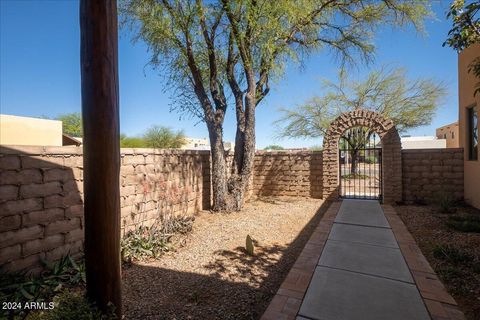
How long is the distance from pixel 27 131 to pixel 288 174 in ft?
47.7

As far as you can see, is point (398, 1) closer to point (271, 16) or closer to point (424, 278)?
point (271, 16)

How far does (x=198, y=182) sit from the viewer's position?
738cm

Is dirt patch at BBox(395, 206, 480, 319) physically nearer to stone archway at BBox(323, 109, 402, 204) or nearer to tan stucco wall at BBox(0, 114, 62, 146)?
stone archway at BBox(323, 109, 402, 204)

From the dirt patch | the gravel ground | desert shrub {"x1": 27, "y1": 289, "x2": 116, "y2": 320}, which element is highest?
desert shrub {"x1": 27, "y1": 289, "x2": 116, "y2": 320}

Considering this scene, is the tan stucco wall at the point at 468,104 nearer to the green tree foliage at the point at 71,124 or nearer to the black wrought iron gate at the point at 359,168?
the black wrought iron gate at the point at 359,168

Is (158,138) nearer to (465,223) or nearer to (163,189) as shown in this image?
(163,189)

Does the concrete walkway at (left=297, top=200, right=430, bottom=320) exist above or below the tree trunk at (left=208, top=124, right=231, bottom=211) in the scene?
below

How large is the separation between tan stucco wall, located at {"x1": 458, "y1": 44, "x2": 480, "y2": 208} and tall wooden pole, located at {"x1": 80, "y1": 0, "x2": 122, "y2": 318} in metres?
8.39

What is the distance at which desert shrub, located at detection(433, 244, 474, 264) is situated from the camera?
3.78 m

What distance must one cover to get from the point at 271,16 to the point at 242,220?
5.42m

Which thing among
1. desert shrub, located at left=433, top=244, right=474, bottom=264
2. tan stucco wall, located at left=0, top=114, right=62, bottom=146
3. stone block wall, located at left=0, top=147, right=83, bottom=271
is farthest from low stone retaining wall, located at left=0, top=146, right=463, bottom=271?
tan stucco wall, located at left=0, top=114, right=62, bottom=146

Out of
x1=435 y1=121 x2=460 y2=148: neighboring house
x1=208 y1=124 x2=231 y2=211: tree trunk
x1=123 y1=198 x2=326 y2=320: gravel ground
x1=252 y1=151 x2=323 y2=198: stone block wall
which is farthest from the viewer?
x1=435 y1=121 x2=460 y2=148: neighboring house

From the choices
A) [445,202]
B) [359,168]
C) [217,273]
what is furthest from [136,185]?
[359,168]

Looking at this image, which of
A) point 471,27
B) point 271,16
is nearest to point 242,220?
point 271,16
